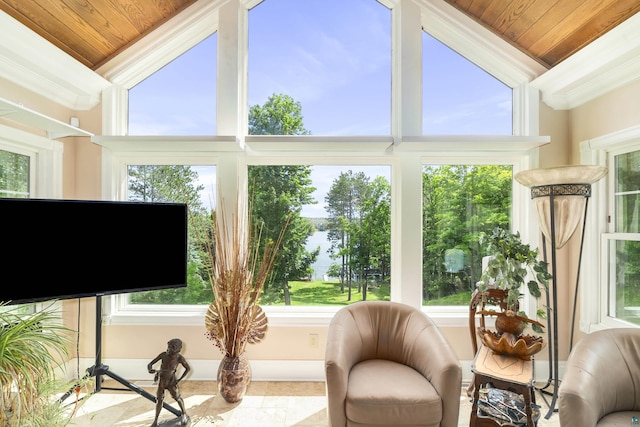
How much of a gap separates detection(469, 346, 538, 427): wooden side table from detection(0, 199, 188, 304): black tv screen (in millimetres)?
2053

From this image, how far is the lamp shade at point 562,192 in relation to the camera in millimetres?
2209

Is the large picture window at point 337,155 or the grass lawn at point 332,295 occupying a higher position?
the large picture window at point 337,155

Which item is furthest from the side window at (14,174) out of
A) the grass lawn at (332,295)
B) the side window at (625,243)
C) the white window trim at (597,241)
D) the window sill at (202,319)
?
the side window at (625,243)

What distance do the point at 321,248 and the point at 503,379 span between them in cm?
170

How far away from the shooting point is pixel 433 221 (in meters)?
3.03

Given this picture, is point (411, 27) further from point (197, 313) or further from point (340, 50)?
point (197, 313)

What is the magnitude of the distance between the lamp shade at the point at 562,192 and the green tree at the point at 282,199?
172 centimetres

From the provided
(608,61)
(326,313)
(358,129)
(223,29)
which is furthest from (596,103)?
(223,29)

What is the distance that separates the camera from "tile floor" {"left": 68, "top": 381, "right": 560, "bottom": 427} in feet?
7.57

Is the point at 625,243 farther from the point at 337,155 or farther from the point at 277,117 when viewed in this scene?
the point at 277,117

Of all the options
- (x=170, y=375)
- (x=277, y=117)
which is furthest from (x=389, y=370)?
(x=277, y=117)

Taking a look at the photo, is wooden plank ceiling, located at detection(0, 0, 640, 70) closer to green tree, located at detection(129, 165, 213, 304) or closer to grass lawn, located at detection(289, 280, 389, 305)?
green tree, located at detection(129, 165, 213, 304)

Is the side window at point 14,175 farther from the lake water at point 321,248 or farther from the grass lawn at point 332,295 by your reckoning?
the lake water at point 321,248

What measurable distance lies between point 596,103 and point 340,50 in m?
2.06
